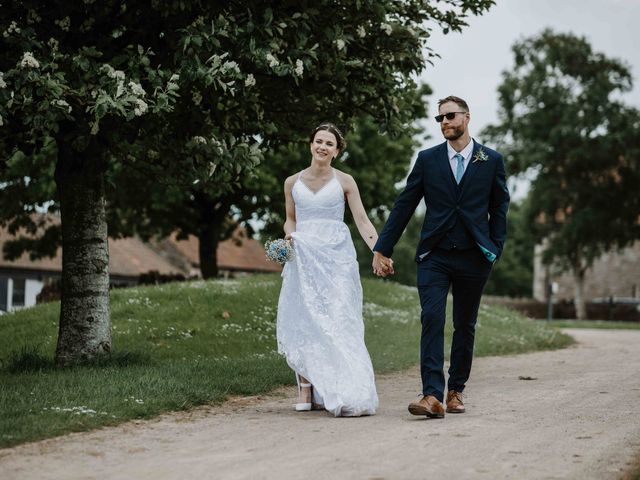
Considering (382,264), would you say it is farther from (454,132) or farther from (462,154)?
(454,132)

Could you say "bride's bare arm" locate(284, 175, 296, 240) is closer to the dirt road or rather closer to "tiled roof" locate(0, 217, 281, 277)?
the dirt road

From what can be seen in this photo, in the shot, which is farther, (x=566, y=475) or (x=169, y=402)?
(x=169, y=402)

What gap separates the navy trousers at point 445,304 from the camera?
295 inches

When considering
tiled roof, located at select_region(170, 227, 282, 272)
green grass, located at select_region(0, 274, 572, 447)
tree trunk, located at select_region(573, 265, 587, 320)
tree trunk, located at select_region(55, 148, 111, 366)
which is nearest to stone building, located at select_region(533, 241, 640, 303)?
tree trunk, located at select_region(573, 265, 587, 320)

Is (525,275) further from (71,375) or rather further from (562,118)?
(71,375)

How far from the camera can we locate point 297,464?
5.44 metres

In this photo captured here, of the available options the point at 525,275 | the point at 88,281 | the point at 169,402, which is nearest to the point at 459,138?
the point at 169,402

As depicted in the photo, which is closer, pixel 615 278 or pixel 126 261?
pixel 126 261

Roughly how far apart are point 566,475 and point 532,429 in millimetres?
1608

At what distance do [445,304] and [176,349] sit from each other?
6.93 meters

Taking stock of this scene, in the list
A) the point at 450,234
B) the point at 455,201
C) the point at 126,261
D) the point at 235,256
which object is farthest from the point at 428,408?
the point at 235,256

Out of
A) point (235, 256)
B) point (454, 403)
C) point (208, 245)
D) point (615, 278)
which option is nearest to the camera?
point (454, 403)

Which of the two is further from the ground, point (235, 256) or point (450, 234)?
point (235, 256)

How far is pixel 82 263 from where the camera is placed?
36.1 ft
